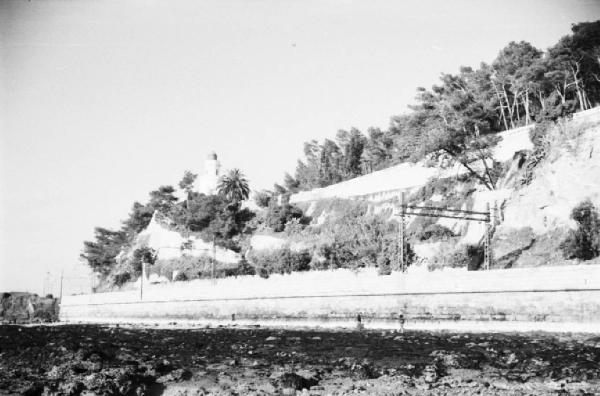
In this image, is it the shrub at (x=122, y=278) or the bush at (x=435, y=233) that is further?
the shrub at (x=122, y=278)

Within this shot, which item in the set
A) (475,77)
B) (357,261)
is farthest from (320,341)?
(475,77)

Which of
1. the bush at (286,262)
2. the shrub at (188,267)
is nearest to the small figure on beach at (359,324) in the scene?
the bush at (286,262)

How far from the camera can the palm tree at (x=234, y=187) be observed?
75.1m

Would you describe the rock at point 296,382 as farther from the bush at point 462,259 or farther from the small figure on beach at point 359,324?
the bush at point 462,259

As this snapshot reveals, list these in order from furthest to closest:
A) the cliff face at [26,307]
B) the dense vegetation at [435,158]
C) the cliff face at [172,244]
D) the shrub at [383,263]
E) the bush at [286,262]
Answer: the cliff face at [26,307], the cliff face at [172,244], the bush at [286,262], the dense vegetation at [435,158], the shrub at [383,263]

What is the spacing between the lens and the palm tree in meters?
75.1

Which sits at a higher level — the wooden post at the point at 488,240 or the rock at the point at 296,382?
the wooden post at the point at 488,240

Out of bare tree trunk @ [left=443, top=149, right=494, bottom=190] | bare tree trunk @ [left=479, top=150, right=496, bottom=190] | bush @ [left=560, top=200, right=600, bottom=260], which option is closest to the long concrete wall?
bush @ [left=560, top=200, right=600, bottom=260]

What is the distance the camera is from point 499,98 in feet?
173

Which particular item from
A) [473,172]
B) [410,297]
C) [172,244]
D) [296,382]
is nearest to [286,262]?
[473,172]

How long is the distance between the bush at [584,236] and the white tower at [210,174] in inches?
2231

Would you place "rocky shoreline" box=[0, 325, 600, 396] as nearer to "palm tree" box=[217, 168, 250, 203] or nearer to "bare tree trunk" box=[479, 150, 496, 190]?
"bare tree trunk" box=[479, 150, 496, 190]

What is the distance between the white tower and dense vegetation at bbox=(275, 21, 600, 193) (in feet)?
76.0

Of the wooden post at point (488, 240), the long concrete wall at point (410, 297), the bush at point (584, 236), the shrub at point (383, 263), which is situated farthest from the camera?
the shrub at point (383, 263)
